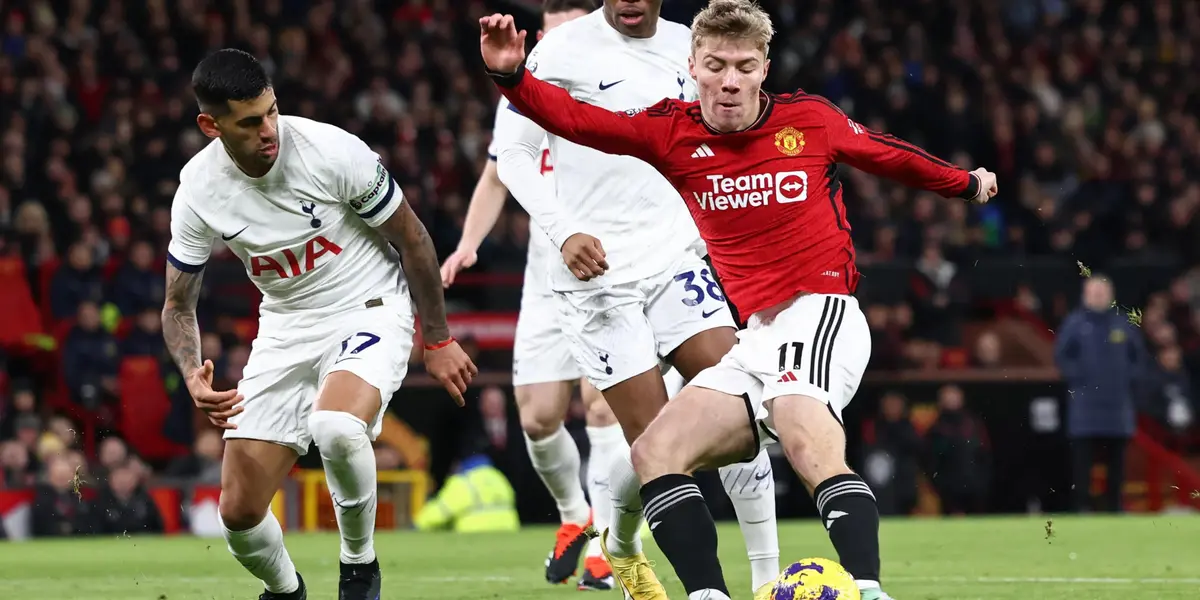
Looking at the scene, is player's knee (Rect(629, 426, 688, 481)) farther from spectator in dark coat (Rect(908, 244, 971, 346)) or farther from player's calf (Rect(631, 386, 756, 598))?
spectator in dark coat (Rect(908, 244, 971, 346))

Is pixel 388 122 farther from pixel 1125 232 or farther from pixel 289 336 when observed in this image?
pixel 289 336

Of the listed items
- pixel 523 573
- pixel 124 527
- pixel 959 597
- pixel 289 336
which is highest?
pixel 289 336

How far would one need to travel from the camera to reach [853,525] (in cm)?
491

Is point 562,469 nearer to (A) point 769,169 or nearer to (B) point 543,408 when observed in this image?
(B) point 543,408

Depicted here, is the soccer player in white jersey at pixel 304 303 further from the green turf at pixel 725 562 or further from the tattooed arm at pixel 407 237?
the green turf at pixel 725 562

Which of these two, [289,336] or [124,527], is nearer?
[289,336]

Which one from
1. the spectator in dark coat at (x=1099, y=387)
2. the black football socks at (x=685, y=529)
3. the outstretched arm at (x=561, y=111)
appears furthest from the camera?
the spectator in dark coat at (x=1099, y=387)

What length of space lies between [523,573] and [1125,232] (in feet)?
39.5

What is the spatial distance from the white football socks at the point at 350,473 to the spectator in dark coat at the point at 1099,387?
9937mm

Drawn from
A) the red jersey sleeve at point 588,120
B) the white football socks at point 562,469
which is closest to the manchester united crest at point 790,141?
the red jersey sleeve at point 588,120

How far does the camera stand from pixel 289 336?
251 inches

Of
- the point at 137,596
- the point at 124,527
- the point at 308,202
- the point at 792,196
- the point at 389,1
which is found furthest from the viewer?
the point at 389,1

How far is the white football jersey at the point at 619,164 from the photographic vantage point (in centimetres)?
676

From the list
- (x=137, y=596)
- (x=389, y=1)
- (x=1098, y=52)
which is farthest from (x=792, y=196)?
(x=1098, y=52)
